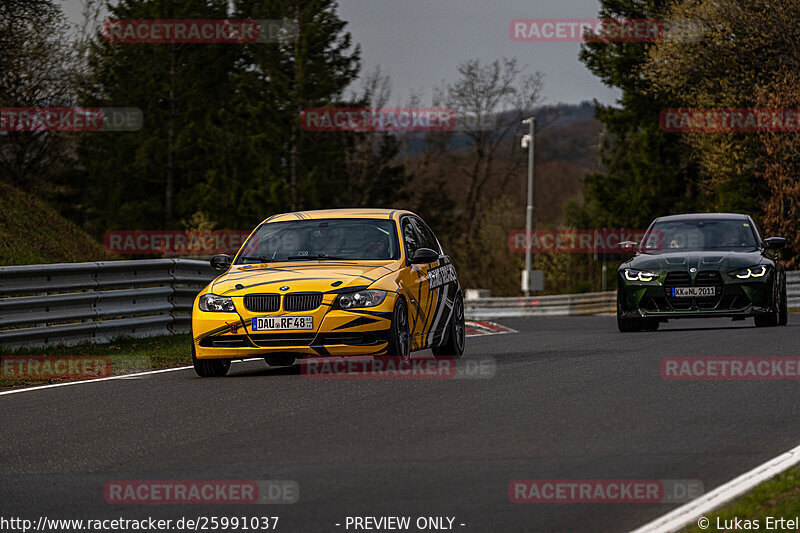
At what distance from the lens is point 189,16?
65000 millimetres

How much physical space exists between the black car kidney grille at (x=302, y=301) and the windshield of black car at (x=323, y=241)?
1.13 meters

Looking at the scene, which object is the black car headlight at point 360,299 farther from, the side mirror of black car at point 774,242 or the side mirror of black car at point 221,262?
the side mirror of black car at point 774,242

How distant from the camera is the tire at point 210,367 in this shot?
39.3ft

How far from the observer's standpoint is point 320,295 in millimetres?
11477

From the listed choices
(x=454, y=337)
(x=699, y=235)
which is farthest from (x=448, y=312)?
(x=699, y=235)

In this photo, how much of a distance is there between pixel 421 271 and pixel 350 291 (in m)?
1.63

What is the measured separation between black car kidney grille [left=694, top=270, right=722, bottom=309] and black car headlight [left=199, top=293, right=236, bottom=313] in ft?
25.0

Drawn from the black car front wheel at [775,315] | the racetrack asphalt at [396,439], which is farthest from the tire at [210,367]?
the black car front wheel at [775,315]

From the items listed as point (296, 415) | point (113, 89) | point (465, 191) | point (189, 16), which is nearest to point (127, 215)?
point (113, 89)

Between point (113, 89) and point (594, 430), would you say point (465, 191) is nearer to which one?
point (113, 89)

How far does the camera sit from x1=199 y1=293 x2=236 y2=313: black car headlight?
11656 millimetres

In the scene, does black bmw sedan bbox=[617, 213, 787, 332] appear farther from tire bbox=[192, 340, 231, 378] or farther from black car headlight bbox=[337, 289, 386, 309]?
tire bbox=[192, 340, 231, 378]

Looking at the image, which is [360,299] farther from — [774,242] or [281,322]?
[774,242]

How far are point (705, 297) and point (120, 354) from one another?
770 centimetres
